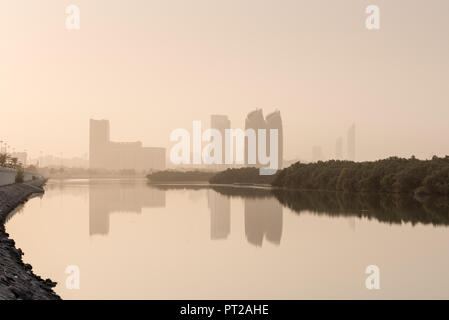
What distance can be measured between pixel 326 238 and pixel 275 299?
40.5ft

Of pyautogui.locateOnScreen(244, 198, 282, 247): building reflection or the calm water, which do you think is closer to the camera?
the calm water

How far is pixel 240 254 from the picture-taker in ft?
66.2

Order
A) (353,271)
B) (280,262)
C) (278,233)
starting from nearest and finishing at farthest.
Result: (353,271) → (280,262) → (278,233)

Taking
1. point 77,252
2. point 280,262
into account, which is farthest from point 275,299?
point 77,252

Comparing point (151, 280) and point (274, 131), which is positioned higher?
point (274, 131)

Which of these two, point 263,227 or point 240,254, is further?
point 263,227

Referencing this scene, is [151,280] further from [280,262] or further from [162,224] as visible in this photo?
[162,224]

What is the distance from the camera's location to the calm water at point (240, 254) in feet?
47.2

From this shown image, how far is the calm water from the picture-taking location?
47.2 feet

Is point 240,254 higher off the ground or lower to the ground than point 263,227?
higher

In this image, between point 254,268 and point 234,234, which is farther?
point 234,234

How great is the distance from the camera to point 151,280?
15.3 meters

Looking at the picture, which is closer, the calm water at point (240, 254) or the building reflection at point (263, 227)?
the calm water at point (240, 254)
